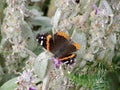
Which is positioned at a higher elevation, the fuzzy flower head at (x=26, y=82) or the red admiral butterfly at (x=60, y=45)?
the red admiral butterfly at (x=60, y=45)

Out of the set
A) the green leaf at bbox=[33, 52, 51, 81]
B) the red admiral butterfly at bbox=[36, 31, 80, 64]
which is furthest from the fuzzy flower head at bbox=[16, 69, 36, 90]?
the red admiral butterfly at bbox=[36, 31, 80, 64]

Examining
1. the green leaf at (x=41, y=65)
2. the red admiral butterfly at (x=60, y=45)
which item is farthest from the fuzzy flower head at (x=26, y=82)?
the red admiral butterfly at (x=60, y=45)

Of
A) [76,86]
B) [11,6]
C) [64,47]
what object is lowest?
[76,86]

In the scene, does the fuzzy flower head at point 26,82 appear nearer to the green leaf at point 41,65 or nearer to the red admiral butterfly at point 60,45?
the green leaf at point 41,65

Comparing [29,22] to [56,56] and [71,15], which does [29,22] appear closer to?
[71,15]

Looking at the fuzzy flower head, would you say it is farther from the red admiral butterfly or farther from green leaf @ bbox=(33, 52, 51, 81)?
the red admiral butterfly

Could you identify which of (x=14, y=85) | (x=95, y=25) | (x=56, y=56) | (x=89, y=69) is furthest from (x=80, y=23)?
(x=14, y=85)

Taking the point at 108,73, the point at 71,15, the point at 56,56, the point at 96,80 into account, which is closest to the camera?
the point at 56,56

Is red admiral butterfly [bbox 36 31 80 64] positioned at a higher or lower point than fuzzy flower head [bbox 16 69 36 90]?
higher

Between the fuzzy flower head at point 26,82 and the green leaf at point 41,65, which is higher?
the green leaf at point 41,65

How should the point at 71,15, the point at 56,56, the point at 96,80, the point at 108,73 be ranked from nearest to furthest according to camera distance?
the point at 56,56 < the point at 71,15 < the point at 96,80 < the point at 108,73

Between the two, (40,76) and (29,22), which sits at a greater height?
(29,22)
